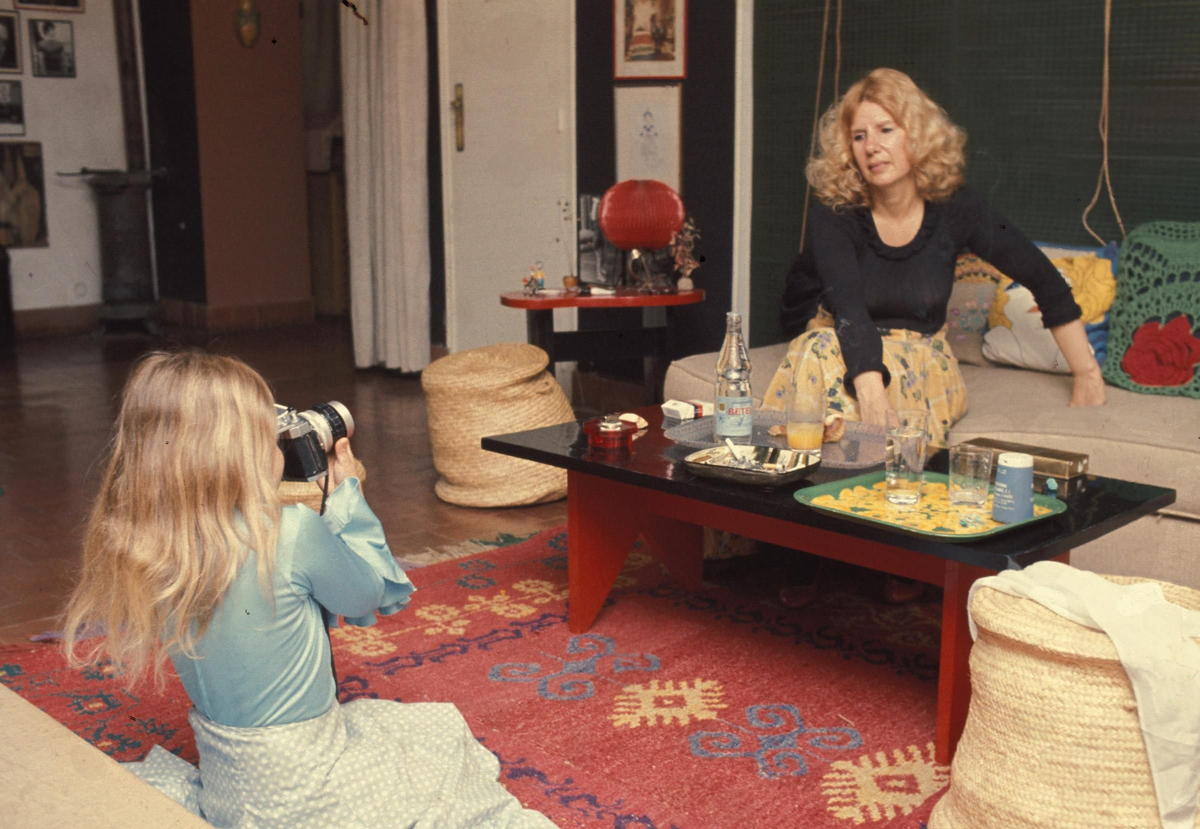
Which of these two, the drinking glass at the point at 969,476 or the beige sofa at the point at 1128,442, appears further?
the beige sofa at the point at 1128,442

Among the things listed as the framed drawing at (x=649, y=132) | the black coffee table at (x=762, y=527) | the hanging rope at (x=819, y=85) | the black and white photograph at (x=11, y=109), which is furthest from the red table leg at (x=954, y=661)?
the black and white photograph at (x=11, y=109)

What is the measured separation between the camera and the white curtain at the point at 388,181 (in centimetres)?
597

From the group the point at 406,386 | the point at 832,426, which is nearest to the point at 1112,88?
the point at 832,426

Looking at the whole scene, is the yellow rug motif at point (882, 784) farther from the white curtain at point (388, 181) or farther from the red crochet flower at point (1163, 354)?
the white curtain at point (388, 181)

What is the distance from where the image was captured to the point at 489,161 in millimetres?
5699

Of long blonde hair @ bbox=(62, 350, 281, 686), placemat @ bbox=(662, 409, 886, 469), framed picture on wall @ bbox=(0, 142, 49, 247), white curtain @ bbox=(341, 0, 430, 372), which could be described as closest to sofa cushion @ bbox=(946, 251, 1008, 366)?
placemat @ bbox=(662, 409, 886, 469)

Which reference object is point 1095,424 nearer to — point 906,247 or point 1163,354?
point 1163,354

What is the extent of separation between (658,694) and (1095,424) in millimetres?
1298

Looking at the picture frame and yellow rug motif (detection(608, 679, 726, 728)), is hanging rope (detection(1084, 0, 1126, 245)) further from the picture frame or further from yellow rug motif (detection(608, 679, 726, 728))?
the picture frame

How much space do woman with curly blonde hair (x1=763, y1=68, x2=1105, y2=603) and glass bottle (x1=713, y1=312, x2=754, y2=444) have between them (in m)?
0.40

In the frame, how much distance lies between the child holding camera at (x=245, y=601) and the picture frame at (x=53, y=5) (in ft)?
24.3

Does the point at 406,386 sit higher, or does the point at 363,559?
the point at 363,559

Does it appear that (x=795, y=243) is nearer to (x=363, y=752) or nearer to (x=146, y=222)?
(x=363, y=752)

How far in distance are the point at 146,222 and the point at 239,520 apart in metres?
7.42
